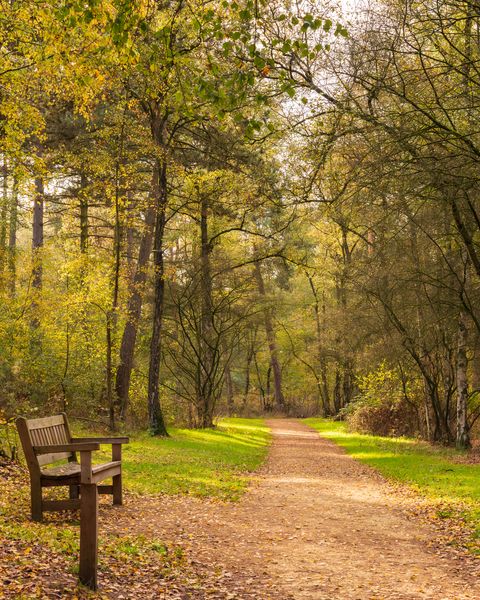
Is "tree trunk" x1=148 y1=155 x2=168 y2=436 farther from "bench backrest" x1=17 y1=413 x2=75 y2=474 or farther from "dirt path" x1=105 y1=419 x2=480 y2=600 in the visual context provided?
"bench backrest" x1=17 y1=413 x2=75 y2=474

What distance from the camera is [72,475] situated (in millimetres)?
6953

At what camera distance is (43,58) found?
9625 mm

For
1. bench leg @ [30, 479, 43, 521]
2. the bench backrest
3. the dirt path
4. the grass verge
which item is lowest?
the dirt path


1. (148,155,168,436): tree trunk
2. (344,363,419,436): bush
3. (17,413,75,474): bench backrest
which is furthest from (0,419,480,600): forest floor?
(344,363,419,436): bush

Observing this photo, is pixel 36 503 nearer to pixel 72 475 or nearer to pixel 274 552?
pixel 72 475

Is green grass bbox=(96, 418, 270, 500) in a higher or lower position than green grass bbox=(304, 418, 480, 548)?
higher

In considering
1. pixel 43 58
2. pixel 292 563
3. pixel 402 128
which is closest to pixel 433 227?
pixel 402 128

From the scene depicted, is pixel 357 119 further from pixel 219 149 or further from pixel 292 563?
pixel 219 149

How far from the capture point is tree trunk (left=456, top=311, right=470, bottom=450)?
52.7ft

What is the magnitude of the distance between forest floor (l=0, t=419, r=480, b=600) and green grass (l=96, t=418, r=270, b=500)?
744mm

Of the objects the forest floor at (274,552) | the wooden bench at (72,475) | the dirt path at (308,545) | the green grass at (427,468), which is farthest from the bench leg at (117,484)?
the green grass at (427,468)

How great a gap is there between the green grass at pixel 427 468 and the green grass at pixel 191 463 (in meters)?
A: 3.03

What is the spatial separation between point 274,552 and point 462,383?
1111cm

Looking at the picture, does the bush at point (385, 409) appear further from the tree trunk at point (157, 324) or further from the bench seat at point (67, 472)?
the bench seat at point (67, 472)
